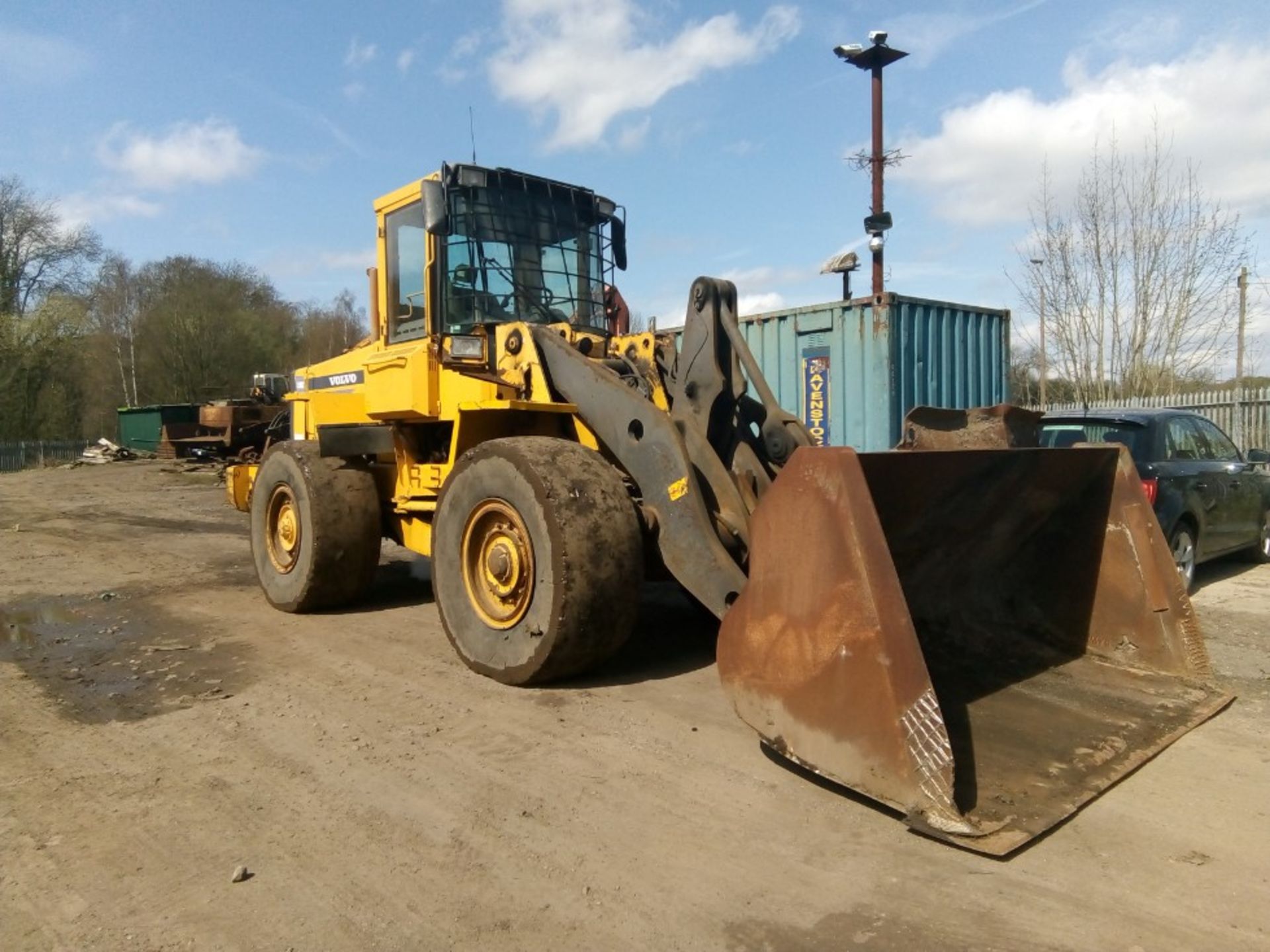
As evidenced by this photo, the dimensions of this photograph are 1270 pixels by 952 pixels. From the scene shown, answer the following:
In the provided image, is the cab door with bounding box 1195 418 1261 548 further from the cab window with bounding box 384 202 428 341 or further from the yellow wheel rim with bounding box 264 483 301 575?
the yellow wheel rim with bounding box 264 483 301 575

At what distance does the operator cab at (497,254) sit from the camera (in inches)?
257

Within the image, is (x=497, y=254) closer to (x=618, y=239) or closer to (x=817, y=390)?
(x=618, y=239)

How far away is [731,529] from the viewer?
191 inches

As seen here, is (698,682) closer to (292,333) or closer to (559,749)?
(559,749)

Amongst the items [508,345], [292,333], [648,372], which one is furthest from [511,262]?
[292,333]

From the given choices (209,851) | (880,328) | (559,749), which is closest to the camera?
(209,851)

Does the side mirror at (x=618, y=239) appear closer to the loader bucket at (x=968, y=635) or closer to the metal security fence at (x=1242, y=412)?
the loader bucket at (x=968, y=635)

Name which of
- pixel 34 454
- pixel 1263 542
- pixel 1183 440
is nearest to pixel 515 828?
pixel 1183 440

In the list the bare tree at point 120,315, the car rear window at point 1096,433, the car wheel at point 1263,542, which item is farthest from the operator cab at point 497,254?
A: the bare tree at point 120,315

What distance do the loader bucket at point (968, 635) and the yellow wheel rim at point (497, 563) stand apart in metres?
1.56

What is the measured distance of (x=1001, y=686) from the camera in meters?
4.47

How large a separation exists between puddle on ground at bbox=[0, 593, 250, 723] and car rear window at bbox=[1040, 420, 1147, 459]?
6.57 meters

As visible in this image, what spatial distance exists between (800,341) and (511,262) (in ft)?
15.5

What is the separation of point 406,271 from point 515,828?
4717 mm
